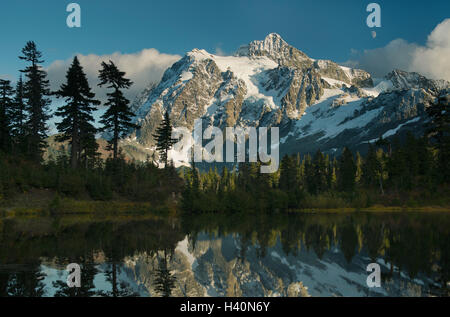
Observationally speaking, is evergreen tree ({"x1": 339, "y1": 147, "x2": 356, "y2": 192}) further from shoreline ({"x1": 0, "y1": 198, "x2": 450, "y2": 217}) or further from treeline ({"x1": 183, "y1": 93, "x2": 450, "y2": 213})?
shoreline ({"x1": 0, "y1": 198, "x2": 450, "y2": 217})

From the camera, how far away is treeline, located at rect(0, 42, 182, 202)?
156 feet

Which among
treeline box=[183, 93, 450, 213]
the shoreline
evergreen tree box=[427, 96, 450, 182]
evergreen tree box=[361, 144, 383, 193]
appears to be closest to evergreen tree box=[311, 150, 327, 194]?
treeline box=[183, 93, 450, 213]

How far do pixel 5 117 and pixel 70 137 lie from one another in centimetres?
958

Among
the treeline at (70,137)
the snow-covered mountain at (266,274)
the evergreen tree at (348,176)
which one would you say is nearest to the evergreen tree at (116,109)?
the treeline at (70,137)

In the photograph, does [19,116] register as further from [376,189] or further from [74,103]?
[376,189]

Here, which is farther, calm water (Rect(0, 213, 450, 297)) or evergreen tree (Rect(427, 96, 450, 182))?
evergreen tree (Rect(427, 96, 450, 182))

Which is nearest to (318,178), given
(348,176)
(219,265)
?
(348,176)

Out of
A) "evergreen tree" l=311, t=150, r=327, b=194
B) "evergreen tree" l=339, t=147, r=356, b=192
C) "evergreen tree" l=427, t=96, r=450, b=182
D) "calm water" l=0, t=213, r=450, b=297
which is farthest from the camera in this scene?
"evergreen tree" l=311, t=150, r=327, b=194

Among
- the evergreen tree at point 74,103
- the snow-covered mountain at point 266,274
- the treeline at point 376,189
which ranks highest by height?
the evergreen tree at point 74,103

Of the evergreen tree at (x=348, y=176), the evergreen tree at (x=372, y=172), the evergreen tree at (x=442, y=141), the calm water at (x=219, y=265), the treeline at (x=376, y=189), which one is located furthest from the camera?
the evergreen tree at (x=348, y=176)

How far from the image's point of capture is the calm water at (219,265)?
1242 centimetres

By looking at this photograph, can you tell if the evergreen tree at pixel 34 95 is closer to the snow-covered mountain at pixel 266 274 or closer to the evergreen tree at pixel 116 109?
the evergreen tree at pixel 116 109
